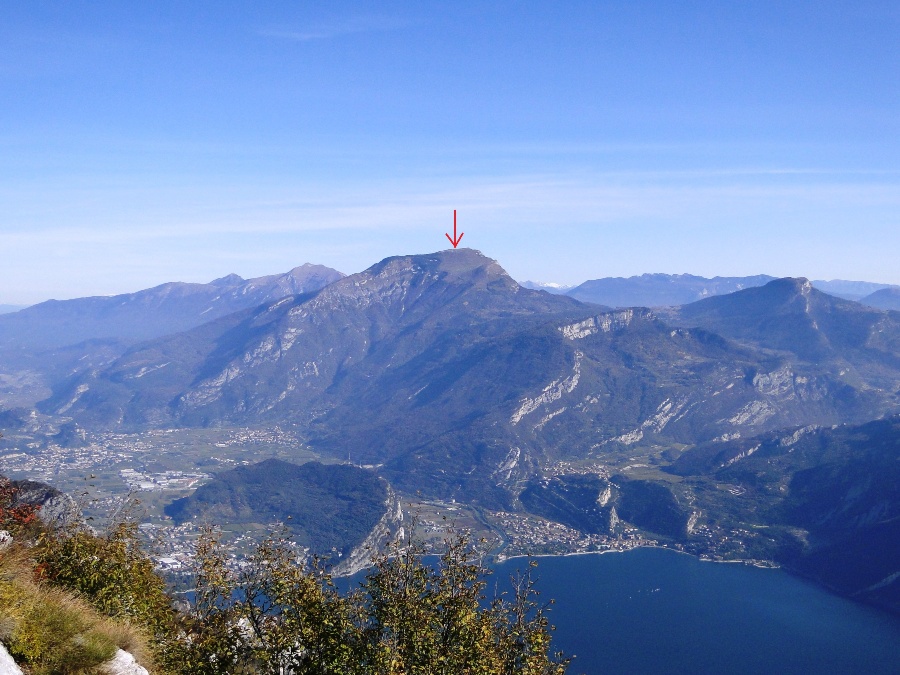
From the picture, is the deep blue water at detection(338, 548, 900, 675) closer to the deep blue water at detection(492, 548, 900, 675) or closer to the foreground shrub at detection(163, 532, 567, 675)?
the deep blue water at detection(492, 548, 900, 675)

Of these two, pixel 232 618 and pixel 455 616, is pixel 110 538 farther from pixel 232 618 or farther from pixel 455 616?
pixel 455 616

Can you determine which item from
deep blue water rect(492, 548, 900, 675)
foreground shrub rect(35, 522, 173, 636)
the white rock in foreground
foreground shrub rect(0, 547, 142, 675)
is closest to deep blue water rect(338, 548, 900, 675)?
deep blue water rect(492, 548, 900, 675)

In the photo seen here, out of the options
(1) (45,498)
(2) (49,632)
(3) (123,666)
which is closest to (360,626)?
(3) (123,666)

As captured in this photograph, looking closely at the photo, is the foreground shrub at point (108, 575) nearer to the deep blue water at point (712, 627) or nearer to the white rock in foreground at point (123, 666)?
the white rock in foreground at point (123, 666)

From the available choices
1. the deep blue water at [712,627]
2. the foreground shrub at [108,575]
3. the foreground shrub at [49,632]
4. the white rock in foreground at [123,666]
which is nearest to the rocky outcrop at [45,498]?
the foreground shrub at [108,575]

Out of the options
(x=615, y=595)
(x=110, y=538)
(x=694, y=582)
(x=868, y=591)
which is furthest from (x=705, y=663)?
(x=110, y=538)

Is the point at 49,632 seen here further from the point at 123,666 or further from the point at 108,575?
the point at 108,575

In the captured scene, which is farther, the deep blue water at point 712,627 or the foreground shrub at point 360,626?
the deep blue water at point 712,627

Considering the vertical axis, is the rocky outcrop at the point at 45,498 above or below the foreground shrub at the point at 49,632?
below
